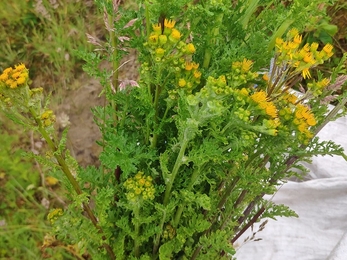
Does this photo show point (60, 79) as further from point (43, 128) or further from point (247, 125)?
point (247, 125)

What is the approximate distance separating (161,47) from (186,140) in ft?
0.62

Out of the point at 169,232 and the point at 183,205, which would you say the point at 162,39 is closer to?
the point at 183,205

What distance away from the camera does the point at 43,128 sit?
0.77m

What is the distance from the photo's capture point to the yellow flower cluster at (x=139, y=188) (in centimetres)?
87

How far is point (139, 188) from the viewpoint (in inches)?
34.1

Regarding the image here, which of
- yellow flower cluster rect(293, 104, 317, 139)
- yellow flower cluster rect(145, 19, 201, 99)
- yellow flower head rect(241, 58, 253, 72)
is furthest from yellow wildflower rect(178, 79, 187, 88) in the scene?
yellow flower cluster rect(293, 104, 317, 139)

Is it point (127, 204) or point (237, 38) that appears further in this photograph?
point (127, 204)

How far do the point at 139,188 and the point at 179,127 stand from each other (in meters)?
0.18

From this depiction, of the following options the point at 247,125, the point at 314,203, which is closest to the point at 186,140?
the point at 247,125

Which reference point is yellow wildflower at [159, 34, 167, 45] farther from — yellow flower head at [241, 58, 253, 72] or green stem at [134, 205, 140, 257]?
green stem at [134, 205, 140, 257]

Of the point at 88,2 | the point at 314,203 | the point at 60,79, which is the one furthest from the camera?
the point at 88,2

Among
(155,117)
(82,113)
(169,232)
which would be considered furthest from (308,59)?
(82,113)

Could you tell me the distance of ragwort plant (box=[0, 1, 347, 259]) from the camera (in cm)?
73

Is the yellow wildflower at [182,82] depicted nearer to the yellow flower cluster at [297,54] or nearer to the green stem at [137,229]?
the yellow flower cluster at [297,54]
